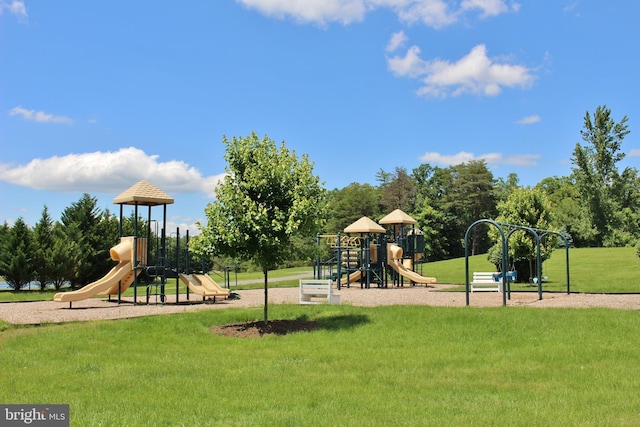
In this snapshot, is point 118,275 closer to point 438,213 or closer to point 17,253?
point 17,253

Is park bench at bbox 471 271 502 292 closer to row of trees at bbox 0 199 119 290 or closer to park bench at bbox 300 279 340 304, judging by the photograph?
park bench at bbox 300 279 340 304

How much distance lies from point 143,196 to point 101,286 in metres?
3.43

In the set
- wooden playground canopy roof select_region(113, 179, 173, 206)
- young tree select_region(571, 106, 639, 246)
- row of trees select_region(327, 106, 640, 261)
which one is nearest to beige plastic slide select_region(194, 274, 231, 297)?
wooden playground canopy roof select_region(113, 179, 173, 206)

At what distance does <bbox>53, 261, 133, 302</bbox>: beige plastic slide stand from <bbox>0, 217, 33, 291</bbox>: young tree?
7.60m

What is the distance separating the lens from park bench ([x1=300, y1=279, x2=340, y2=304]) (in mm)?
17625

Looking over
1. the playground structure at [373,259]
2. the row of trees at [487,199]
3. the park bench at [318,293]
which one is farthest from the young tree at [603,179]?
the park bench at [318,293]

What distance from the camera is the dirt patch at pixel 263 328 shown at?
1228 centimetres

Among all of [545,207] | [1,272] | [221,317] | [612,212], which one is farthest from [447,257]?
[221,317]

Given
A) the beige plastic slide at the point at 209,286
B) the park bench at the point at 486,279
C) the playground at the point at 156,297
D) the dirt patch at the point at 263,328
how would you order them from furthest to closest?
1. the park bench at the point at 486,279
2. the beige plastic slide at the point at 209,286
3. the playground at the point at 156,297
4. the dirt patch at the point at 263,328

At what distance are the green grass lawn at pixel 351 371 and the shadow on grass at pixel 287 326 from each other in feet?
0.46

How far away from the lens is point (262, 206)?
43.0 ft

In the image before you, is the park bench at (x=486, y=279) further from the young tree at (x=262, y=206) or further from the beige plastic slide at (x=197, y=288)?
the young tree at (x=262, y=206)

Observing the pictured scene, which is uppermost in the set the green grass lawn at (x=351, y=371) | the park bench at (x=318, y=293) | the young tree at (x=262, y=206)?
the young tree at (x=262, y=206)

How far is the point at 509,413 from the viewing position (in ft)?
19.8
